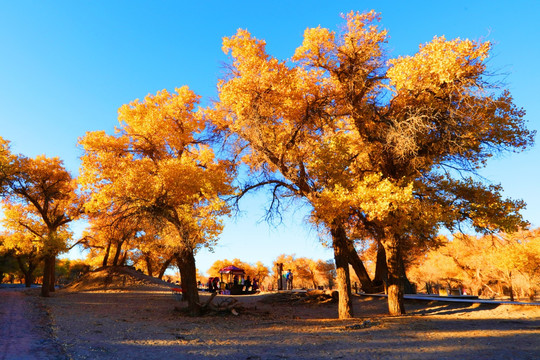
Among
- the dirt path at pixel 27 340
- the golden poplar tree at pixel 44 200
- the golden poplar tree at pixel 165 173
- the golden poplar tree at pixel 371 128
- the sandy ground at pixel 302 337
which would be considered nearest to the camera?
the dirt path at pixel 27 340

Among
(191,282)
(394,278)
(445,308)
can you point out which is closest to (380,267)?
(445,308)

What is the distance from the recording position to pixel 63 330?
8.69 m

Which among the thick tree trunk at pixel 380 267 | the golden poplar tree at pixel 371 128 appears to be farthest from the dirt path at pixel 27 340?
the thick tree trunk at pixel 380 267

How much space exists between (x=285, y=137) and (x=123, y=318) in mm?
8970

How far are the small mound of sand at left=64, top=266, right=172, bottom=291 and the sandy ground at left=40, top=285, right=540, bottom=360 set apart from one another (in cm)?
1362

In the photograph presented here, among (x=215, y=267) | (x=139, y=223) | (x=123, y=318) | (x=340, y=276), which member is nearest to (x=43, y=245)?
(x=139, y=223)

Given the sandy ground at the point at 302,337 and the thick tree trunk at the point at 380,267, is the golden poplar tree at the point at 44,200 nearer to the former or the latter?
the sandy ground at the point at 302,337

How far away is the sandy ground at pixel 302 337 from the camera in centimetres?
646

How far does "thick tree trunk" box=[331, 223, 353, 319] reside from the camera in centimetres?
1227

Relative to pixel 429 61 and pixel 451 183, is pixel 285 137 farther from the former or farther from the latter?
pixel 451 183

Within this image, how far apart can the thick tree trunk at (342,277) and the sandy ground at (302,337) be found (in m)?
0.83

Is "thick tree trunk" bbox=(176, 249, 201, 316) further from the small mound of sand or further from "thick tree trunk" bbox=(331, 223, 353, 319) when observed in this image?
the small mound of sand

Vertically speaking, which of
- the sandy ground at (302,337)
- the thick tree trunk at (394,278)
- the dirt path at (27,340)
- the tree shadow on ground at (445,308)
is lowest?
the tree shadow on ground at (445,308)

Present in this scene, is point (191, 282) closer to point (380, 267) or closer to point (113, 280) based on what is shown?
point (380, 267)
